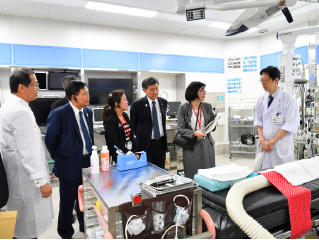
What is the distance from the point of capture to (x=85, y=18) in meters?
4.45

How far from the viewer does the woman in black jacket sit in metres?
2.41

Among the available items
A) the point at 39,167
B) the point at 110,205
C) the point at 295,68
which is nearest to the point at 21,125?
the point at 39,167

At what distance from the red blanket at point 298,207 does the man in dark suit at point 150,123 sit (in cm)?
146

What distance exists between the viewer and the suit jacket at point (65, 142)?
2.00 m

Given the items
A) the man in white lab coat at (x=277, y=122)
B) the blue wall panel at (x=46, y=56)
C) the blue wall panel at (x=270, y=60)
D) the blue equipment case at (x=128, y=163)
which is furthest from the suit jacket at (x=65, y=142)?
the blue wall panel at (x=270, y=60)

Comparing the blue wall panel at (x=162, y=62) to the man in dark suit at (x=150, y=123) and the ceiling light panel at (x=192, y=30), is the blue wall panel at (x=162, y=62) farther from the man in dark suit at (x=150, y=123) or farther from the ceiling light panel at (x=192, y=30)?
the man in dark suit at (x=150, y=123)

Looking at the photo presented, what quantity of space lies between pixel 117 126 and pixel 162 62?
10.8ft

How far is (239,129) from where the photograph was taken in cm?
603

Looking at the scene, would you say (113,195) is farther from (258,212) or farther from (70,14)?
(70,14)

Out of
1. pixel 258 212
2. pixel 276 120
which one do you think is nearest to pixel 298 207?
pixel 258 212

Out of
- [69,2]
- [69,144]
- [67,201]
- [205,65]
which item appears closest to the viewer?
[69,144]

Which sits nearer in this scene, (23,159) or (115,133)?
(23,159)

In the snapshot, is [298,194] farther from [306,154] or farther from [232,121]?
[232,121]

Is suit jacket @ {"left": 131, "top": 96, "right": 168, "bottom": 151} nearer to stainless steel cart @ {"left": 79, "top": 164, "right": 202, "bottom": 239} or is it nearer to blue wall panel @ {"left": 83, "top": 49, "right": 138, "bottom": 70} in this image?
stainless steel cart @ {"left": 79, "top": 164, "right": 202, "bottom": 239}
